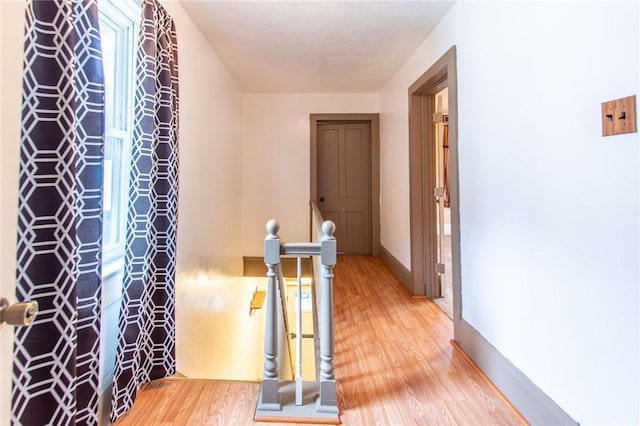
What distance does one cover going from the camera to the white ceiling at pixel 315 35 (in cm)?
229

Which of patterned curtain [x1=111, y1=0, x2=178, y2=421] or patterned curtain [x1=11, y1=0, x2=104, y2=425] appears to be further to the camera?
patterned curtain [x1=111, y1=0, x2=178, y2=421]

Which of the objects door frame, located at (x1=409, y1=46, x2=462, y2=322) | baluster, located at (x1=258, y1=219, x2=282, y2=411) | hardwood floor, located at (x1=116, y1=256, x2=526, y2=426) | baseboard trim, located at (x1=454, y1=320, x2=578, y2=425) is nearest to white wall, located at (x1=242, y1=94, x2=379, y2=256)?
door frame, located at (x1=409, y1=46, x2=462, y2=322)

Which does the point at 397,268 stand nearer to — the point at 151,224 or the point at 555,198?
the point at 555,198

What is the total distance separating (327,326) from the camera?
5.01 ft

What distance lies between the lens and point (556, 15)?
1309 millimetres

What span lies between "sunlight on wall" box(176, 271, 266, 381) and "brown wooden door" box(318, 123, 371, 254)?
5.12ft

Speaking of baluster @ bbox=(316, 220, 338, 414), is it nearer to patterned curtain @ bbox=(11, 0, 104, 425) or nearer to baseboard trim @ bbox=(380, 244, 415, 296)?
patterned curtain @ bbox=(11, 0, 104, 425)

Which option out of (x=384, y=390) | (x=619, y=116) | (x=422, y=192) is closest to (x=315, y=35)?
(x=422, y=192)

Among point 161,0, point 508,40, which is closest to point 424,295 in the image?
point 508,40

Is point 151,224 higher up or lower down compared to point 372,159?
lower down

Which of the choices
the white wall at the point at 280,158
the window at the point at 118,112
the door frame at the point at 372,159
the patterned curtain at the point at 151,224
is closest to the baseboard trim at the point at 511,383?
the patterned curtain at the point at 151,224

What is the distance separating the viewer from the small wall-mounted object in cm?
102

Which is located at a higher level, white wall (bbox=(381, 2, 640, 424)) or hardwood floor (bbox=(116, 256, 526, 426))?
white wall (bbox=(381, 2, 640, 424))

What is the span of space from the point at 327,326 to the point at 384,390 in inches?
20.6
